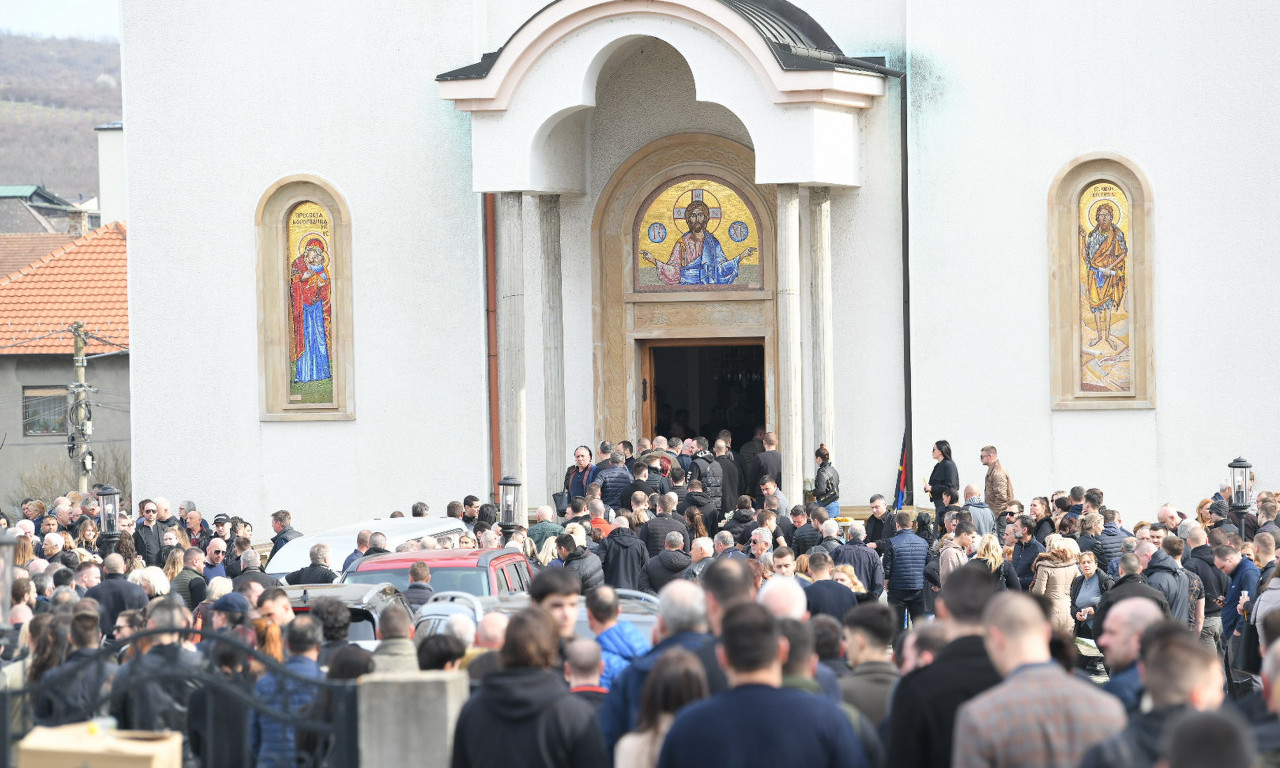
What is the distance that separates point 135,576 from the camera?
14.4 meters

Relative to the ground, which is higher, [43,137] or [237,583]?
[43,137]

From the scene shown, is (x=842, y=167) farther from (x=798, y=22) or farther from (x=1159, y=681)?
(x=1159, y=681)

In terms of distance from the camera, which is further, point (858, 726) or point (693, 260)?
point (693, 260)

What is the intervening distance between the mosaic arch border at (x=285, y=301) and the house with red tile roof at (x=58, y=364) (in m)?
11.3

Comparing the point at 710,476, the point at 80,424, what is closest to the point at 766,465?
the point at 710,476

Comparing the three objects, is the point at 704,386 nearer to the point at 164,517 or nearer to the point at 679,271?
the point at 679,271

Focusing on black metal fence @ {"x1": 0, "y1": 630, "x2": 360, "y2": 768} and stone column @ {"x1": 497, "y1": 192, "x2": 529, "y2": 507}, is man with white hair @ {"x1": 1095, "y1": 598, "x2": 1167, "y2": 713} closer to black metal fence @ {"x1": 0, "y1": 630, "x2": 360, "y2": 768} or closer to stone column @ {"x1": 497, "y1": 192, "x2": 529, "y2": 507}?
black metal fence @ {"x1": 0, "y1": 630, "x2": 360, "y2": 768}

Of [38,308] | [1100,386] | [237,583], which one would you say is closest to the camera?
[237,583]

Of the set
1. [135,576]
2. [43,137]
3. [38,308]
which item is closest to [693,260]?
[135,576]

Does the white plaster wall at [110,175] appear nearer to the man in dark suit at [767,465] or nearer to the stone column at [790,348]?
the stone column at [790,348]

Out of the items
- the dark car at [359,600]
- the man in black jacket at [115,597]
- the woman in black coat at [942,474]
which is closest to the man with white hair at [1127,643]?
the dark car at [359,600]

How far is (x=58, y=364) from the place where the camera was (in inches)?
1420

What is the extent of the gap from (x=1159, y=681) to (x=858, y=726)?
116cm

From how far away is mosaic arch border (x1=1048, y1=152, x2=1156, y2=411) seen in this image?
21.5 metres
